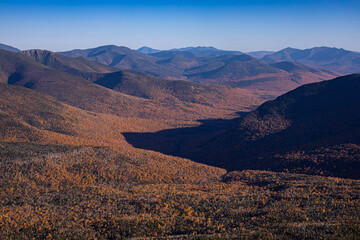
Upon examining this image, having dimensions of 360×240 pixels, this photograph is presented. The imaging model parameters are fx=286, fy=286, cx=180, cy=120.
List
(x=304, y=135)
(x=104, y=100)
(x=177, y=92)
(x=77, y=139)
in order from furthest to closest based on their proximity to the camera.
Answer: (x=177, y=92) → (x=104, y=100) → (x=77, y=139) → (x=304, y=135)

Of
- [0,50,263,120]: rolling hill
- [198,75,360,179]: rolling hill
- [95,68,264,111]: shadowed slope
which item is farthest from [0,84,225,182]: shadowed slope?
[95,68,264,111]: shadowed slope

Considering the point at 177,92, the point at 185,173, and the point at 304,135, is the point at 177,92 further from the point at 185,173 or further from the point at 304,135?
the point at 185,173

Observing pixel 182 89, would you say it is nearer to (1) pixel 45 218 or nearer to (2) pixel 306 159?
(2) pixel 306 159

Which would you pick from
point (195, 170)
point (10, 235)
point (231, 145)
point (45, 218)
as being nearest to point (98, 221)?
point (45, 218)

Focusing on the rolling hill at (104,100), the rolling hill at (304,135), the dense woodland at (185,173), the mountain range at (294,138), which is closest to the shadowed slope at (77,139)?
the dense woodland at (185,173)

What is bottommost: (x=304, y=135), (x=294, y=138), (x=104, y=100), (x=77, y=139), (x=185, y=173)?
(x=185, y=173)

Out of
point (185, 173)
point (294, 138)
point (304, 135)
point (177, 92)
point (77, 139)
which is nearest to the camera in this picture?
point (185, 173)

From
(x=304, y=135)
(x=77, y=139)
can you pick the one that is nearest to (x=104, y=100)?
(x=77, y=139)

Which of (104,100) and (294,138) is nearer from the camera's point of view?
(294,138)

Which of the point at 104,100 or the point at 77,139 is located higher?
the point at 104,100

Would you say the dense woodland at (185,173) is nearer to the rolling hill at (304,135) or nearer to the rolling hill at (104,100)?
the rolling hill at (304,135)

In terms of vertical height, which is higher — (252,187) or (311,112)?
(311,112)
